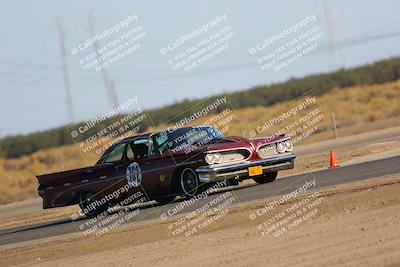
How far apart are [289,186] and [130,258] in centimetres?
619

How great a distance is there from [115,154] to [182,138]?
141cm

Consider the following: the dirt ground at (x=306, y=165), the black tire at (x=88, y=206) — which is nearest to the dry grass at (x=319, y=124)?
the dirt ground at (x=306, y=165)

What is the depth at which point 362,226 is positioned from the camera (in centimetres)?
1211

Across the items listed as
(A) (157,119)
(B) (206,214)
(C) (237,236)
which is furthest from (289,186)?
(A) (157,119)

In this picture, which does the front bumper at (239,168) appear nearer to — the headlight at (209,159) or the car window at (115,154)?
the headlight at (209,159)

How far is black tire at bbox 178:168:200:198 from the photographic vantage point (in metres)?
19.1

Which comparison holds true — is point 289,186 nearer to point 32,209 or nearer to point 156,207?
point 156,207

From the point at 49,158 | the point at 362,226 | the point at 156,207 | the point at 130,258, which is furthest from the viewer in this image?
the point at 49,158

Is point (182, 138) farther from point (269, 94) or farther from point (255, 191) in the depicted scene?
point (269, 94)

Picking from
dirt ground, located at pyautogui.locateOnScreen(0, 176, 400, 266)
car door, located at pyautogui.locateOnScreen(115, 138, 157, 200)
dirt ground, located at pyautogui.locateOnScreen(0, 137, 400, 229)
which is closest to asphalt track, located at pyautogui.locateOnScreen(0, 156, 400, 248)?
car door, located at pyautogui.locateOnScreen(115, 138, 157, 200)

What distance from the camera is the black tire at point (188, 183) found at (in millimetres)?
19109

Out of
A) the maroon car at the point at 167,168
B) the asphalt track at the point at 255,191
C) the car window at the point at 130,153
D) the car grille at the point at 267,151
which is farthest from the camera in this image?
the car window at the point at 130,153

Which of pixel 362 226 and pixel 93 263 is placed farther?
pixel 93 263

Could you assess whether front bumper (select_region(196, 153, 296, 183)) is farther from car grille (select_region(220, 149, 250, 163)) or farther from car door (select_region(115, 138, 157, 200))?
car door (select_region(115, 138, 157, 200))
